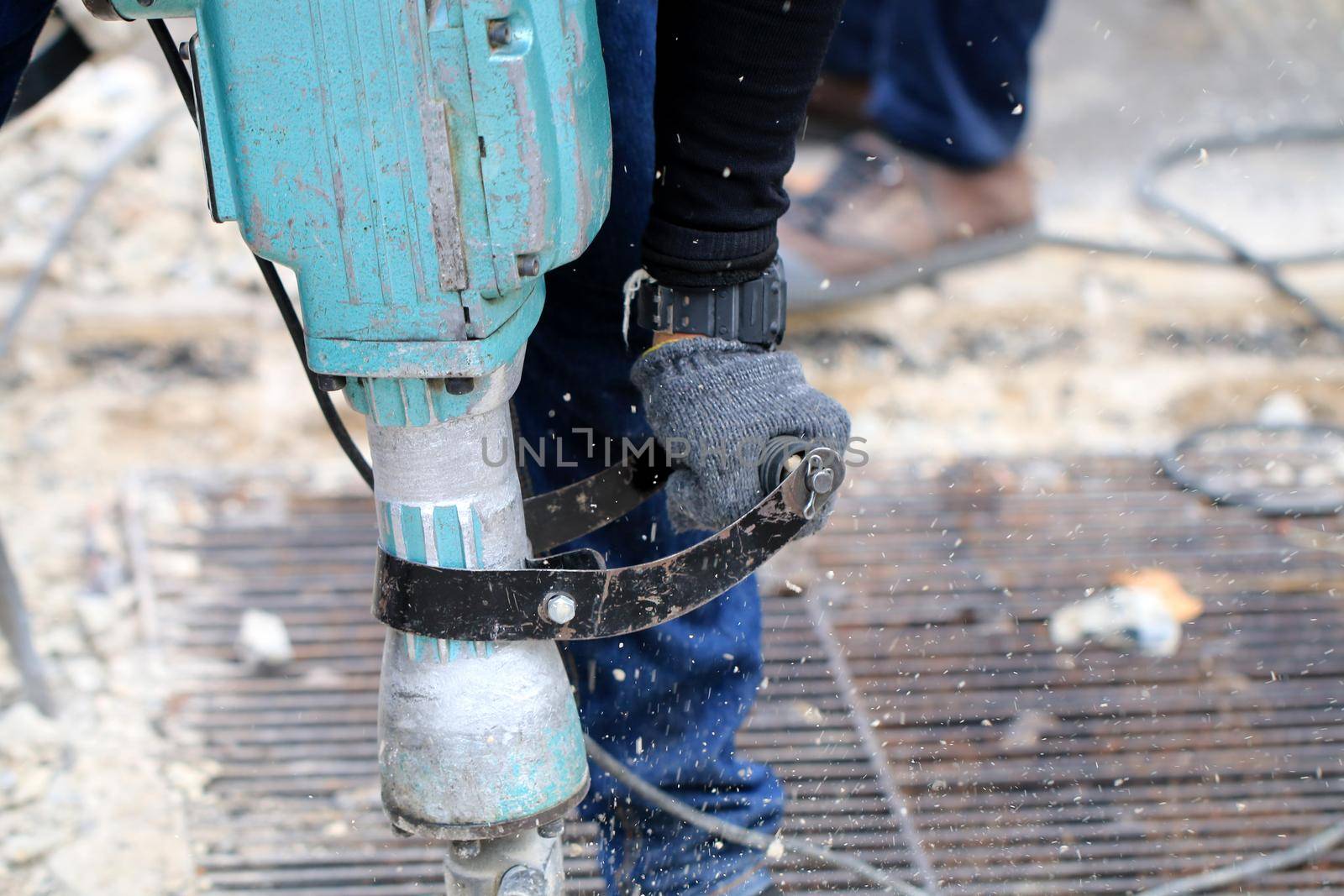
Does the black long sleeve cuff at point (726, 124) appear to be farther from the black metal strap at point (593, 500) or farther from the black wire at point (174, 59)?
the black wire at point (174, 59)

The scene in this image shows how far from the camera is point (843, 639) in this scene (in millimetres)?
2264

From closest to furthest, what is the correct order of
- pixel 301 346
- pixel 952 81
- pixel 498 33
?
pixel 498 33, pixel 301 346, pixel 952 81

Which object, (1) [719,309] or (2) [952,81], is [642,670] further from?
(2) [952,81]

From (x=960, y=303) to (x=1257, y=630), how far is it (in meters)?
1.17

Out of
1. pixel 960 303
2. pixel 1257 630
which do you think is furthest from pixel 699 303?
pixel 960 303

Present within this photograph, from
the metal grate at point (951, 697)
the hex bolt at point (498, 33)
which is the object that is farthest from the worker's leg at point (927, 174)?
the hex bolt at point (498, 33)

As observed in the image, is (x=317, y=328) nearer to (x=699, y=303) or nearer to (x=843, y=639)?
(x=699, y=303)

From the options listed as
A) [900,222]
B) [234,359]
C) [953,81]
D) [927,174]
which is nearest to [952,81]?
[953,81]

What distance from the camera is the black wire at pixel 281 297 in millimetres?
1133

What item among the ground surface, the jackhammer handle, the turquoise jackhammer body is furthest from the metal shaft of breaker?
the ground surface

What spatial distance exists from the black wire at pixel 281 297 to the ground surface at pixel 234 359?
0.89 meters

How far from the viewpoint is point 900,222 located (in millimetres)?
3223

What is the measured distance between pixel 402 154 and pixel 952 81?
8.22ft

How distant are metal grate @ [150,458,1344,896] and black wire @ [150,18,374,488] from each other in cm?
78
